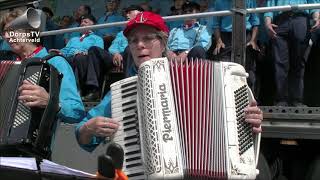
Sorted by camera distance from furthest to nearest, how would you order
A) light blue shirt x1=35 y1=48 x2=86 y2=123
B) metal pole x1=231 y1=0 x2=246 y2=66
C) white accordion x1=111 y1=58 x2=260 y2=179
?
metal pole x1=231 y1=0 x2=246 y2=66
light blue shirt x1=35 y1=48 x2=86 y2=123
white accordion x1=111 y1=58 x2=260 y2=179

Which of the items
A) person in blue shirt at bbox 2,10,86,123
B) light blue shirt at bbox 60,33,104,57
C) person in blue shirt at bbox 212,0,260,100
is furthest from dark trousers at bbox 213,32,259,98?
person in blue shirt at bbox 2,10,86,123

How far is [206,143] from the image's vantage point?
99.7 inches

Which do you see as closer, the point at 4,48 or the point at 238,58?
the point at 238,58

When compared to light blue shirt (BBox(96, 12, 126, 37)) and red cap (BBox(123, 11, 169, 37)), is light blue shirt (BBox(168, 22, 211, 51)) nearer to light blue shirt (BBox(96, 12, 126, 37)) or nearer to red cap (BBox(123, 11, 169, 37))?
light blue shirt (BBox(96, 12, 126, 37))

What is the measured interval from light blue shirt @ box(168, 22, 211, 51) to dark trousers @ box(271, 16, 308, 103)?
61 cm

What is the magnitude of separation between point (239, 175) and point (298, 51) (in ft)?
6.11

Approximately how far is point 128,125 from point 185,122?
27 cm

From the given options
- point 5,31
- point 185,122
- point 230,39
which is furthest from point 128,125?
point 230,39

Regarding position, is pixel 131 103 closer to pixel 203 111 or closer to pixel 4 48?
pixel 203 111

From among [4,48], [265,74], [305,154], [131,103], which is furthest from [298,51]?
[4,48]

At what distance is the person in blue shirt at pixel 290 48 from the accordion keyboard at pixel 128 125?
64.9 inches

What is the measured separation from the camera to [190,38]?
186 inches

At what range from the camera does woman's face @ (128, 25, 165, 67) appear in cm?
281

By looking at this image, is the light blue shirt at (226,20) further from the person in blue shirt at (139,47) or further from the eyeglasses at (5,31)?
the eyeglasses at (5,31)
